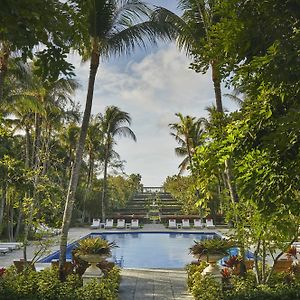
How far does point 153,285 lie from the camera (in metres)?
8.78

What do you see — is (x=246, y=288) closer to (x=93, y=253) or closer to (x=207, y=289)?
(x=207, y=289)

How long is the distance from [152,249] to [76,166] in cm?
1154

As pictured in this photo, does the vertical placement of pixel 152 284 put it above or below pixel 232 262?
below

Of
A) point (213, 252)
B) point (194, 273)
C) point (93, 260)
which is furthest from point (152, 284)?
point (93, 260)

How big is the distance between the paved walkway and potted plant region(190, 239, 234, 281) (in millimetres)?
765

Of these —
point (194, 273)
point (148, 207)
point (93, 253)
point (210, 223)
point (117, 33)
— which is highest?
point (117, 33)

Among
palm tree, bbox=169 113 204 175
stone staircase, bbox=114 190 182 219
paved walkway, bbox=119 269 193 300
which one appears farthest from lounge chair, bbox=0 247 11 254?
stone staircase, bbox=114 190 182 219

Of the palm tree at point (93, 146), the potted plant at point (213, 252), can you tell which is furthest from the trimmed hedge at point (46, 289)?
the palm tree at point (93, 146)

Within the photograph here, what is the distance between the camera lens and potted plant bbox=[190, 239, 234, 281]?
7.88 m

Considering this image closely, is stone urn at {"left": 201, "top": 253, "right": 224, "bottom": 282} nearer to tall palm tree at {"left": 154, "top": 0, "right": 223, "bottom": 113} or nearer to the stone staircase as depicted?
tall palm tree at {"left": 154, "top": 0, "right": 223, "bottom": 113}

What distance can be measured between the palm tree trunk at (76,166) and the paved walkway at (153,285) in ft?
5.47

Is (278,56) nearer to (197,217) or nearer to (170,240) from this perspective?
(170,240)

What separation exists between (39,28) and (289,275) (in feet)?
23.4

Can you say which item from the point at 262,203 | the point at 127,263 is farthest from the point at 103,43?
the point at 127,263
